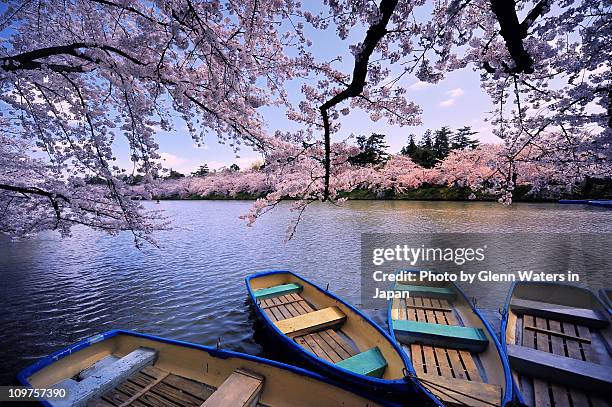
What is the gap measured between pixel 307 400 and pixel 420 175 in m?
46.8

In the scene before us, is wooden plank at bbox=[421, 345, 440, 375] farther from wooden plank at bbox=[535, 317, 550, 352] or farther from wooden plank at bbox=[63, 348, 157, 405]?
wooden plank at bbox=[63, 348, 157, 405]

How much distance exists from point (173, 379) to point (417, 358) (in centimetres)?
478

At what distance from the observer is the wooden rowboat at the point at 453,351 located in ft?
14.3

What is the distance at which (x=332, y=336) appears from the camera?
6.68 m

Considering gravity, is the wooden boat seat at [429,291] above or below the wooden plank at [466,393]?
below

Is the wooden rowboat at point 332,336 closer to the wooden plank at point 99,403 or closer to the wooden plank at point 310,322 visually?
the wooden plank at point 310,322

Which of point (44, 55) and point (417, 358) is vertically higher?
point (44, 55)

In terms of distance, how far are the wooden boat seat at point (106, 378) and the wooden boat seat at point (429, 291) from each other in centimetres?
→ 728

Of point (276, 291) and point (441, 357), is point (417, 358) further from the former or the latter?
point (276, 291)

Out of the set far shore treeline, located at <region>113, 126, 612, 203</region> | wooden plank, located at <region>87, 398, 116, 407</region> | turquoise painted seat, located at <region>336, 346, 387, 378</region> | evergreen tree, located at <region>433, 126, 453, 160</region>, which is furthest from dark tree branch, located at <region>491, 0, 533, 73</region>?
evergreen tree, located at <region>433, 126, 453, 160</region>

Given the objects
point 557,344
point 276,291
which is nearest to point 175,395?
point 276,291

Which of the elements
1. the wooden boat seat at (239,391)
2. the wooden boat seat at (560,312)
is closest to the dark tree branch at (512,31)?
the wooden boat seat at (239,391)

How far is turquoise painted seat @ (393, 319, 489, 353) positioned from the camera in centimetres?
583

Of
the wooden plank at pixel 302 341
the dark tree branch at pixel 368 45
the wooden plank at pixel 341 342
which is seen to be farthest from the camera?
the wooden plank at pixel 302 341
